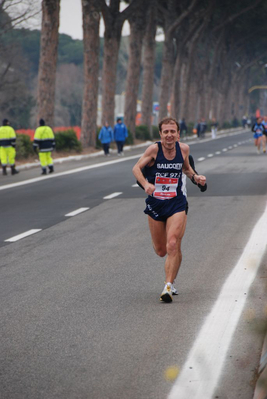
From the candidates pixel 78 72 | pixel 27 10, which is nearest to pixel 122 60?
pixel 78 72

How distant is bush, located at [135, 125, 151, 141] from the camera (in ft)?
174

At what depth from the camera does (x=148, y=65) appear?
5462cm

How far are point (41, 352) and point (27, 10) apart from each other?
38.8 metres

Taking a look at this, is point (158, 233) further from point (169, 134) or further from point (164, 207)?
point (169, 134)

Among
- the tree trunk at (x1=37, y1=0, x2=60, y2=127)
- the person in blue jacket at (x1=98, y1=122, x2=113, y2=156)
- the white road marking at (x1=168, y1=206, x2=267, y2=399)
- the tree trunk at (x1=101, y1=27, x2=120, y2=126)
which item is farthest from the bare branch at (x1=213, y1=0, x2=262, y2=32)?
the white road marking at (x1=168, y1=206, x2=267, y2=399)

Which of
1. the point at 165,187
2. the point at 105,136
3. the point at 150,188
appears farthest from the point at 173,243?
the point at 105,136

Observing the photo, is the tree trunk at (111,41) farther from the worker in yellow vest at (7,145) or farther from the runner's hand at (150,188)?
the runner's hand at (150,188)

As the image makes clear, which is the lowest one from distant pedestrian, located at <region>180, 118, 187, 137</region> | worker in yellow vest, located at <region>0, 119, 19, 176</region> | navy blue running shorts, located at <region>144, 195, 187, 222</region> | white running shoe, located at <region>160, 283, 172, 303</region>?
distant pedestrian, located at <region>180, 118, 187, 137</region>

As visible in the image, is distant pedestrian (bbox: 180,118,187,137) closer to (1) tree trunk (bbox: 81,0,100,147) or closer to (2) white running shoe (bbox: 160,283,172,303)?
(1) tree trunk (bbox: 81,0,100,147)

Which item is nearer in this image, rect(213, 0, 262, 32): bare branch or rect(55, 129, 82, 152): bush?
rect(55, 129, 82, 152): bush

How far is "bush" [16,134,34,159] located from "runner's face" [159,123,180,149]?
24231 mm

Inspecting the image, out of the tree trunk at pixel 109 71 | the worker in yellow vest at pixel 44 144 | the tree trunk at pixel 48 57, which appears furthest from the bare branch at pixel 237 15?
the worker in yellow vest at pixel 44 144

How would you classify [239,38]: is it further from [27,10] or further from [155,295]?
[155,295]

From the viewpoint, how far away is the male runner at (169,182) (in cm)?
757
